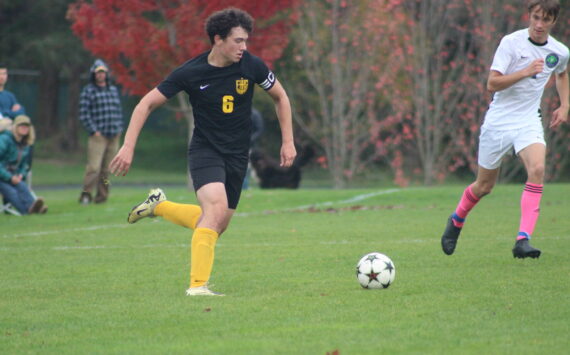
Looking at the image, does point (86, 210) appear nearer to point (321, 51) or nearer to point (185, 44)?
point (185, 44)

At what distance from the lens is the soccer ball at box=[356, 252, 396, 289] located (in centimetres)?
689

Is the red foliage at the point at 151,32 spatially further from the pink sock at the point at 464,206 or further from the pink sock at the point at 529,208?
the pink sock at the point at 529,208

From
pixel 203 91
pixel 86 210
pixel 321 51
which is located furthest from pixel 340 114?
pixel 203 91

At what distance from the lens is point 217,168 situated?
7145mm

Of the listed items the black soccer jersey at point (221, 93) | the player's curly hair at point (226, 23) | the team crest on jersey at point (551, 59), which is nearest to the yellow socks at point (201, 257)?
the black soccer jersey at point (221, 93)

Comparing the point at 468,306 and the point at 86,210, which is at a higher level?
the point at 468,306

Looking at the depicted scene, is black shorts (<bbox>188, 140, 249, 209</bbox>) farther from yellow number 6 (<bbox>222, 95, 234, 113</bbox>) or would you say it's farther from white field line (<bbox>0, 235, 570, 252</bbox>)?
white field line (<bbox>0, 235, 570, 252</bbox>)

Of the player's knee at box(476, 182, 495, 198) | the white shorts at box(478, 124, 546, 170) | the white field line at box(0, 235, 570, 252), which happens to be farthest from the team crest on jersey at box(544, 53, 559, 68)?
the white field line at box(0, 235, 570, 252)

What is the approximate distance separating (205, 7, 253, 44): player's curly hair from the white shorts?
8.88 ft

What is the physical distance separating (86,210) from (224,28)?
9876 millimetres

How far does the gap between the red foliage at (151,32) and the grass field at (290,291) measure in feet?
22.7

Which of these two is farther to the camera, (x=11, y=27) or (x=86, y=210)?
(x=11, y=27)

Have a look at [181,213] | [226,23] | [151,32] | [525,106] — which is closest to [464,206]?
[525,106]

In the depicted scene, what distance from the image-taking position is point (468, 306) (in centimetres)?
611
